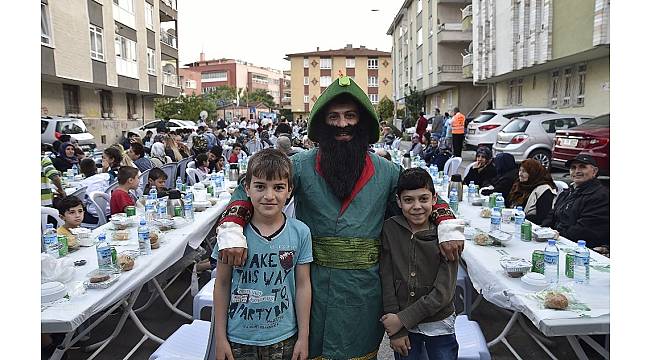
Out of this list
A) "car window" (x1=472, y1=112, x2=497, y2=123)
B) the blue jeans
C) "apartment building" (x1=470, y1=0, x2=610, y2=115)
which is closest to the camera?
the blue jeans

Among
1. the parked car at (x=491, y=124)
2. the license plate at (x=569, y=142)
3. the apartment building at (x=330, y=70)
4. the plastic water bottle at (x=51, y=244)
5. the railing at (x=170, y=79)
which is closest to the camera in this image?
the plastic water bottle at (x=51, y=244)

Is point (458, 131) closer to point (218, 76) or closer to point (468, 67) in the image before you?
point (468, 67)

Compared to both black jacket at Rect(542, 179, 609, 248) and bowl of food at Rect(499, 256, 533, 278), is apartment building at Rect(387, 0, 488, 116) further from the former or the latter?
bowl of food at Rect(499, 256, 533, 278)

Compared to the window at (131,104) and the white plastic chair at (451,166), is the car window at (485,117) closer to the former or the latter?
the white plastic chair at (451,166)

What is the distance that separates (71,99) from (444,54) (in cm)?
2019

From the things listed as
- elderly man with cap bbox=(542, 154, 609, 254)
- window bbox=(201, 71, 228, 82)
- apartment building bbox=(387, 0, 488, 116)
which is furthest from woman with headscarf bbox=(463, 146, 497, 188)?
window bbox=(201, 71, 228, 82)

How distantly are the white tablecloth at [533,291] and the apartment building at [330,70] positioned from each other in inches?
2492

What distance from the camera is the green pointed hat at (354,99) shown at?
80.7 inches

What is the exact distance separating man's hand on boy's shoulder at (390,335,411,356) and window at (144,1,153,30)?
28915 millimetres

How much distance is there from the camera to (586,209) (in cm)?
449

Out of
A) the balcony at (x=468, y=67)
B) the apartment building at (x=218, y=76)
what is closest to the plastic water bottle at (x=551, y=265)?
the balcony at (x=468, y=67)

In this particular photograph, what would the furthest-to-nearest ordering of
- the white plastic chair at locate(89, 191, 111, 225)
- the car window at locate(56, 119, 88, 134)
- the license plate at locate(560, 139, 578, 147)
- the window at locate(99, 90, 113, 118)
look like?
1. the window at locate(99, 90, 113, 118)
2. the car window at locate(56, 119, 88, 134)
3. the license plate at locate(560, 139, 578, 147)
4. the white plastic chair at locate(89, 191, 111, 225)

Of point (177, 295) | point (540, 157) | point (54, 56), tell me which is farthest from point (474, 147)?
point (54, 56)

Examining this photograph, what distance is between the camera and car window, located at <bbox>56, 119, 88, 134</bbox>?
15.5m
